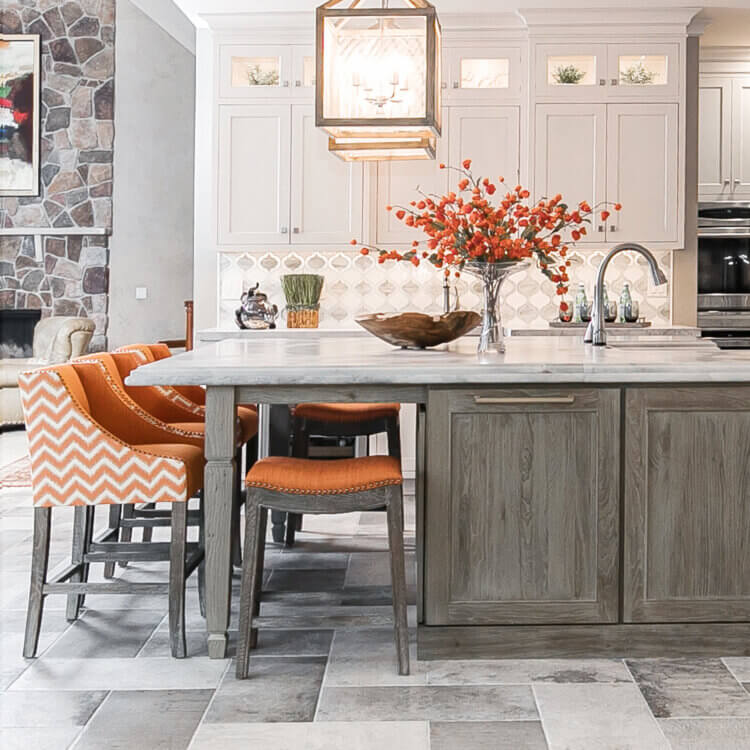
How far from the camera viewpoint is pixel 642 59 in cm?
579

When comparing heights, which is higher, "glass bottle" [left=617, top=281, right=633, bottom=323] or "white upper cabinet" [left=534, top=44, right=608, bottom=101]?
"white upper cabinet" [left=534, top=44, right=608, bottom=101]

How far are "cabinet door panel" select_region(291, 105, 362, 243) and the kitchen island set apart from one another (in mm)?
3160

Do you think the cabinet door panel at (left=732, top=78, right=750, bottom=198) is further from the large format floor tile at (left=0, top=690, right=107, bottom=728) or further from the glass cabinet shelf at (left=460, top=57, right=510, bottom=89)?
the large format floor tile at (left=0, top=690, right=107, bottom=728)

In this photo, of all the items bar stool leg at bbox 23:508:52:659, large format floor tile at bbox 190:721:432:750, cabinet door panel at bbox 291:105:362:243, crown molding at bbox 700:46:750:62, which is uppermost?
crown molding at bbox 700:46:750:62

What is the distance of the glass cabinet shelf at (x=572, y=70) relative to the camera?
579 cm

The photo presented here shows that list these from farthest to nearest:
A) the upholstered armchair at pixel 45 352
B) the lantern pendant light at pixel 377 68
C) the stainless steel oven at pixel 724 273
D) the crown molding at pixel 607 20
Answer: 1. the upholstered armchair at pixel 45 352
2. the stainless steel oven at pixel 724 273
3. the crown molding at pixel 607 20
4. the lantern pendant light at pixel 377 68

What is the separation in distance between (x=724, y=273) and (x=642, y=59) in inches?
56.9

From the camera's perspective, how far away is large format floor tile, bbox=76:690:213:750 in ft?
7.57

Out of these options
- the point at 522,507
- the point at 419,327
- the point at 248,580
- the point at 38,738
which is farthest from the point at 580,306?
the point at 38,738

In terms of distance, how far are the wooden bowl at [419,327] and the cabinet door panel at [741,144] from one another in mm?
3538

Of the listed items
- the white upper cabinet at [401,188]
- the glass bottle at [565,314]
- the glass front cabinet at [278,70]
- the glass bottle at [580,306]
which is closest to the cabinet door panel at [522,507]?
the glass bottle at [565,314]

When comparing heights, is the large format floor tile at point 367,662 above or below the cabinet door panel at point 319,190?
below

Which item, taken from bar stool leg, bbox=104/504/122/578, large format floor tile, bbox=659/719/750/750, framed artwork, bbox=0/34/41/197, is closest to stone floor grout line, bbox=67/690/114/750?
bar stool leg, bbox=104/504/122/578

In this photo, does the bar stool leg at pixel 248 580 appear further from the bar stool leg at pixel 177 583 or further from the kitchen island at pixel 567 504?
the bar stool leg at pixel 177 583
